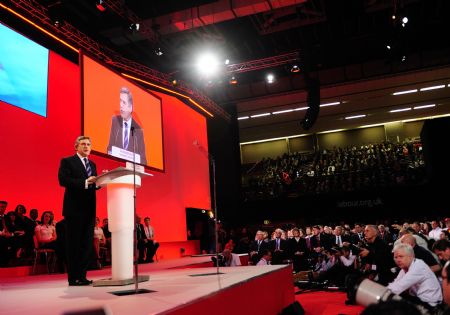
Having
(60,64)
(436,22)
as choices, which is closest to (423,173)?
(436,22)

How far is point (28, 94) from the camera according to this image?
7480mm

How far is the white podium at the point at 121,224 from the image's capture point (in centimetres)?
329

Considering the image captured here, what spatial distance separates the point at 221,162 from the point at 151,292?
39.0ft

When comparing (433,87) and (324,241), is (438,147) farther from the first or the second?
(324,241)

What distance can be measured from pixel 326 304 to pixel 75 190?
4.41 metres

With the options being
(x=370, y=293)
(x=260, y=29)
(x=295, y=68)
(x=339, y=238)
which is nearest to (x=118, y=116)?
(x=295, y=68)

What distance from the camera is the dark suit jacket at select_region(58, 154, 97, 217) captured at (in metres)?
3.35

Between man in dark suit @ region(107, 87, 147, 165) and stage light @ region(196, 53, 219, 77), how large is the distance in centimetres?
278

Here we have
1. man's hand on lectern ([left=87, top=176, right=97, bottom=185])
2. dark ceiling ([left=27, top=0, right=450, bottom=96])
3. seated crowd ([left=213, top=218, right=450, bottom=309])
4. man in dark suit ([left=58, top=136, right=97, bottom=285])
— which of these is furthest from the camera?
dark ceiling ([left=27, top=0, right=450, bottom=96])

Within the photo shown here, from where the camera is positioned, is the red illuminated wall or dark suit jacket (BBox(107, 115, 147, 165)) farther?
the red illuminated wall

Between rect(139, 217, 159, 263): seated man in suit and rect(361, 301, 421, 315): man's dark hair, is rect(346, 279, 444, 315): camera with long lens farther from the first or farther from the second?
rect(139, 217, 159, 263): seated man in suit

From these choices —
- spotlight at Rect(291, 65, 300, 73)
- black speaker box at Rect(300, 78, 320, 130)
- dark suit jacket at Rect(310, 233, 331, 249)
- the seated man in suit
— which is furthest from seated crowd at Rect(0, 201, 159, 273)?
black speaker box at Rect(300, 78, 320, 130)

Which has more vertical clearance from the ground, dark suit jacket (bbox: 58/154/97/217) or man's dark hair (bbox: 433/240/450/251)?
dark suit jacket (bbox: 58/154/97/217)

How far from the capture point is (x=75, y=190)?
3.43 m
